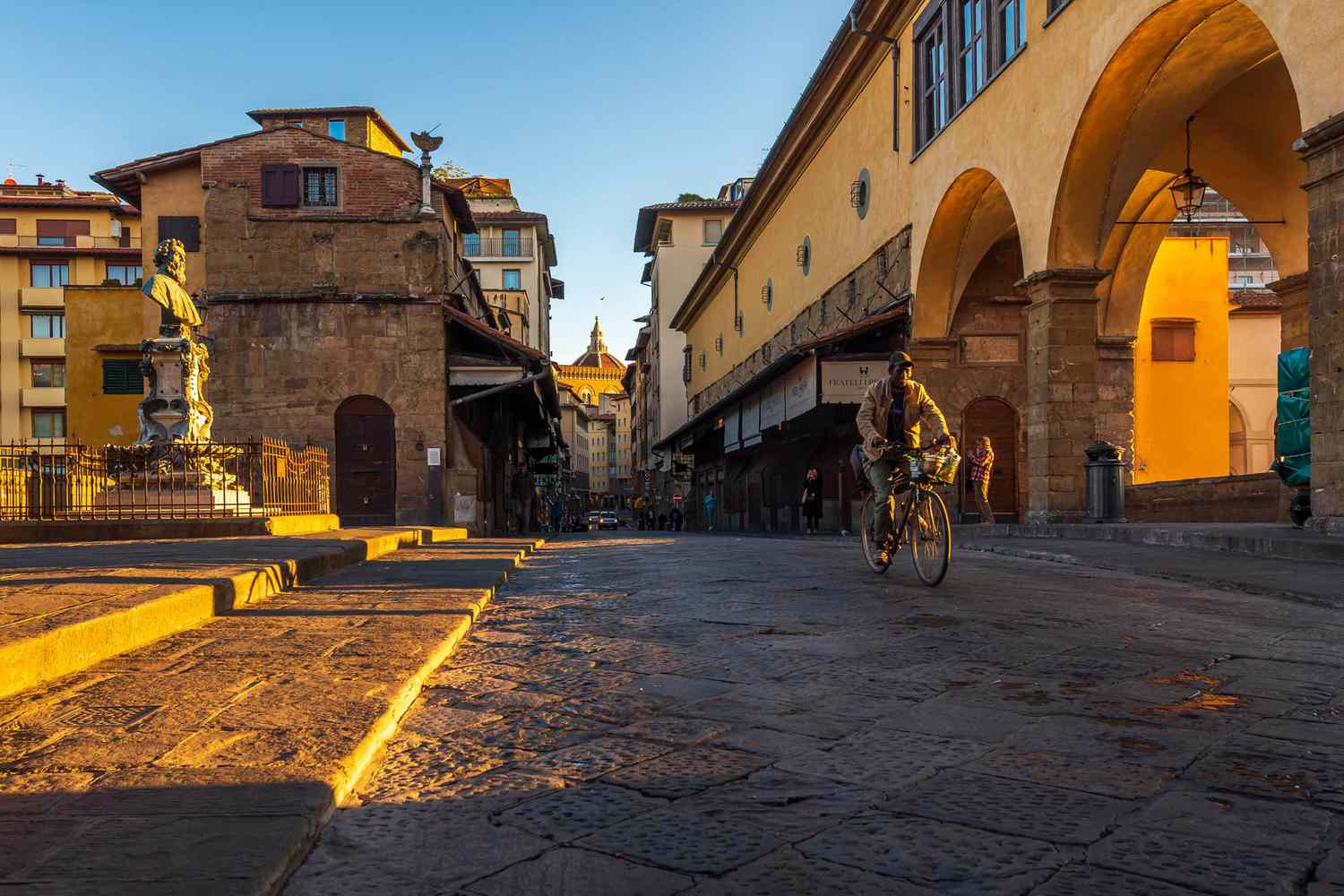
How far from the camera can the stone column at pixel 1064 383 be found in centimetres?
1359

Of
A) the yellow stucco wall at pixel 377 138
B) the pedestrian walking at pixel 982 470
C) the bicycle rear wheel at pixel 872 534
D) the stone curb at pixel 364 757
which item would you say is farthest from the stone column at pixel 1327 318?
the yellow stucco wall at pixel 377 138

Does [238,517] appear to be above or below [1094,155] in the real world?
below

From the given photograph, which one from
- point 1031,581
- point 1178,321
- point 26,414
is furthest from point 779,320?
point 26,414

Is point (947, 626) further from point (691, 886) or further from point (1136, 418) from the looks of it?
point (1136, 418)

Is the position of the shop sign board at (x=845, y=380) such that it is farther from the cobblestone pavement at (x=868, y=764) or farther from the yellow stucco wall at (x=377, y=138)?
the yellow stucco wall at (x=377, y=138)

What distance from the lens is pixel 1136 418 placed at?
71.9 ft

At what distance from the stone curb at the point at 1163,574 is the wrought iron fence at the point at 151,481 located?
8.94 m

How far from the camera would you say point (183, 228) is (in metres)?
24.9

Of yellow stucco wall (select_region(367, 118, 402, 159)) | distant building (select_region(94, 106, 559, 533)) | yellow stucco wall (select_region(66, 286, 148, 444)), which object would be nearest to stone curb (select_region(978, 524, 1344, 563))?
distant building (select_region(94, 106, 559, 533))

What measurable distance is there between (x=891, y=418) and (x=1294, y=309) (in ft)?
34.5

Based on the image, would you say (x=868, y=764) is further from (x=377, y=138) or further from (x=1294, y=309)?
(x=377, y=138)

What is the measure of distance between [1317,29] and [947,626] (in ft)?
23.1

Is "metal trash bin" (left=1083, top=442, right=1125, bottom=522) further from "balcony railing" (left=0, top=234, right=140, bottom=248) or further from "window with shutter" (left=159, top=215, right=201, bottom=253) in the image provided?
"balcony railing" (left=0, top=234, right=140, bottom=248)

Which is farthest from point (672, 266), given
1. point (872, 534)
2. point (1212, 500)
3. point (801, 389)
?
point (872, 534)
